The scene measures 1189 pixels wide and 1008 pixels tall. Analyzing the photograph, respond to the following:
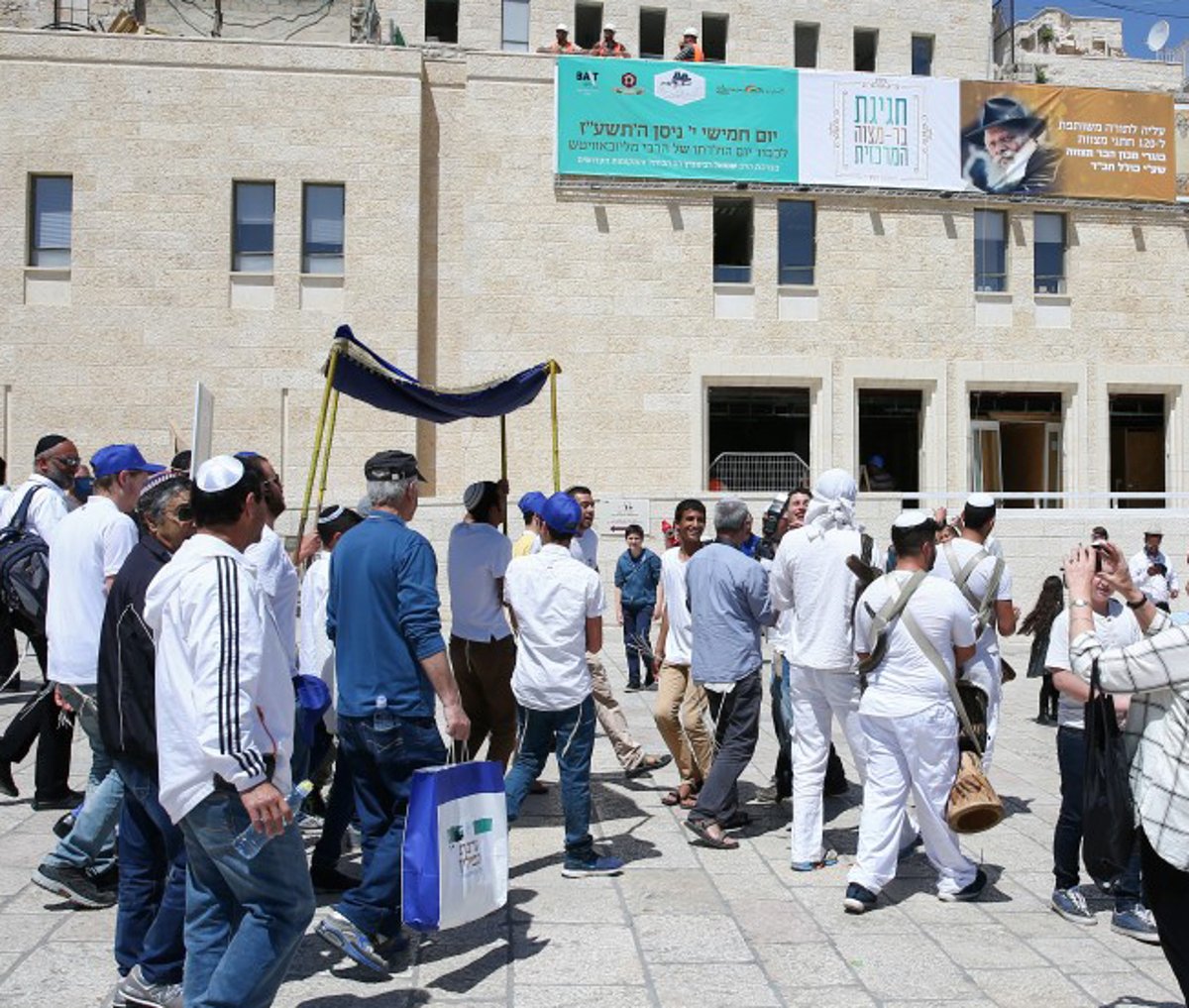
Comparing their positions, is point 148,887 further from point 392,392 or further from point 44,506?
point 392,392

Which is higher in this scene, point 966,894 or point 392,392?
point 392,392

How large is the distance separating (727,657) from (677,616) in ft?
2.86

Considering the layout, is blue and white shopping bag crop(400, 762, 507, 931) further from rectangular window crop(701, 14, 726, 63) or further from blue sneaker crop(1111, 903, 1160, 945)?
rectangular window crop(701, 14, 726, 63)

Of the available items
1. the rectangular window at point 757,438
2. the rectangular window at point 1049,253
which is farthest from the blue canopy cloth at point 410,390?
the rectangular window at point 1049,253

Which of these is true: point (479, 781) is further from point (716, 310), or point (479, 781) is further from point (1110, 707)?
point (716, 310)

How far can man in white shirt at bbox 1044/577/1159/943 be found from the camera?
17.1 feet

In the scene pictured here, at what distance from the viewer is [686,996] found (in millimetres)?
4398

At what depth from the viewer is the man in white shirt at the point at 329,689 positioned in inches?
210

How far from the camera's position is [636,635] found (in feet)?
42.3

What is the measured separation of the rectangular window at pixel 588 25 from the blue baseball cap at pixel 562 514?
2614 cm

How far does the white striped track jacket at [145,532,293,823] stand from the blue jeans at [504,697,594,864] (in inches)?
97.9


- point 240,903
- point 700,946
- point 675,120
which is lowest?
point 700,946

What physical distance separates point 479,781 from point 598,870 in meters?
1.39

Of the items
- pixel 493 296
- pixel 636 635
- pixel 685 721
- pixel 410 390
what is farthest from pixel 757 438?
pixel 685 721
